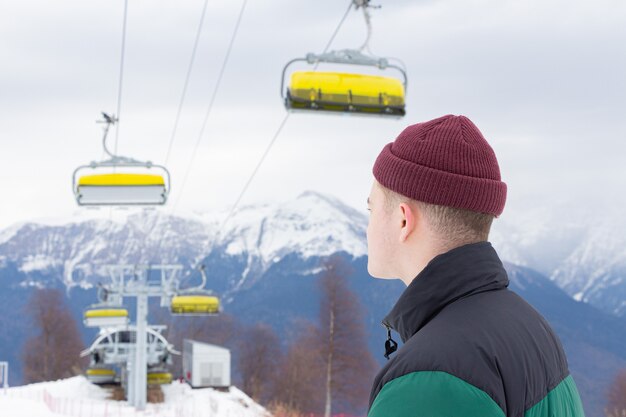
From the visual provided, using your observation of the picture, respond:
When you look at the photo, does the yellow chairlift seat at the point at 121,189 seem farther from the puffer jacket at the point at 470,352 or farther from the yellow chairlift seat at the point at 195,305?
the puffer jacket at the point at 470,352

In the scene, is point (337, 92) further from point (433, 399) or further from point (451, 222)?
point (433, 399)

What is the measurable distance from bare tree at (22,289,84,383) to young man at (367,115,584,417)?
131 feet

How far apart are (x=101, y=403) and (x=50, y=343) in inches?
999

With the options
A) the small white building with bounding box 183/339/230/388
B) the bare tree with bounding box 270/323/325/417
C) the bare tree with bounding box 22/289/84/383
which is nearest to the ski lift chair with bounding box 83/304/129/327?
the small white building with bounding box 183/339/230/388

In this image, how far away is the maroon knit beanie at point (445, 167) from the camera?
5.27 ft

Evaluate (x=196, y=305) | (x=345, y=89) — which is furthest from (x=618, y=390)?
(x=345, y=89)

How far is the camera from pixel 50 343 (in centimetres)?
4081

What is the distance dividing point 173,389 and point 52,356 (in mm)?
16763

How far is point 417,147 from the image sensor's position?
167 cm

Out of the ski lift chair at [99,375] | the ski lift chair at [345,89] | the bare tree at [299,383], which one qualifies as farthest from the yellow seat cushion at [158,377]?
the ski lift chair at [345,89]

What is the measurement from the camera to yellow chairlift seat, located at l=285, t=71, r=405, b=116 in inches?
301

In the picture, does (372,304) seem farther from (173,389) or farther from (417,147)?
(417,147)

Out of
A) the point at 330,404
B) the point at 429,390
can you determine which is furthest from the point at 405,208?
the point at 330,404

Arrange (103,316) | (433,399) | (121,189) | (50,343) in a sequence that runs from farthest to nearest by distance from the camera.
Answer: (50,343), (103,316), (121,189), (433,399)
